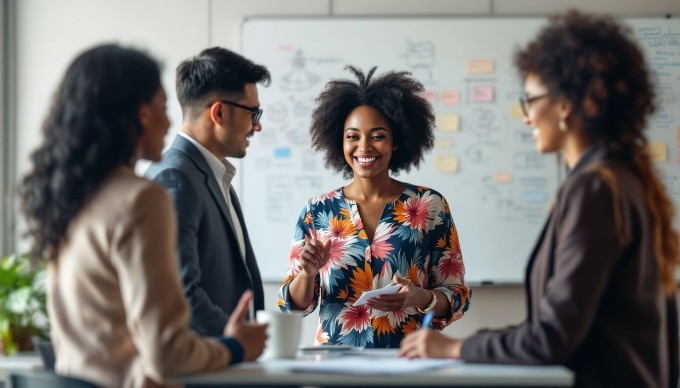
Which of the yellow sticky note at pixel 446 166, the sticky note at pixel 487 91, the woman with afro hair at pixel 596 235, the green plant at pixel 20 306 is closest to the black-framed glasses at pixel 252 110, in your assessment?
the green plant at pixel 20 306

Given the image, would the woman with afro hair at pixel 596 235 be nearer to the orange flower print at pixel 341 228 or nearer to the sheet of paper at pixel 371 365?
the sheet of paper at pixel 371 365

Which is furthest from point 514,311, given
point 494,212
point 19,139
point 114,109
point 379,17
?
point 114,109

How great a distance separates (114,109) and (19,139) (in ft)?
11.0

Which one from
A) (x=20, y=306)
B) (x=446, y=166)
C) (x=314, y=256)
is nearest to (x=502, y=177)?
(x=446, y=166)

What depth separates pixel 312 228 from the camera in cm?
330

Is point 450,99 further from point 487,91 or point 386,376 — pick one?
point 386,376

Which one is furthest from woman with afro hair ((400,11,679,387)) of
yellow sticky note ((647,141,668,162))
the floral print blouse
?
yellow sticky note ((647,141,668,162))

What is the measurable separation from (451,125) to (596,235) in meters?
3.03

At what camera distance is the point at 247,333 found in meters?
2.09

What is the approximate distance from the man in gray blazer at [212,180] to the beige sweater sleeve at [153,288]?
539 millimetres

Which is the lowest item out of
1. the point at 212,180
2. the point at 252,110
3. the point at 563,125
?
the point at 212,180

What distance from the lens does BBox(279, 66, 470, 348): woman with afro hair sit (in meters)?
3.09

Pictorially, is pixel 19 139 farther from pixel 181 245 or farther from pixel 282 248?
pixel 181 245

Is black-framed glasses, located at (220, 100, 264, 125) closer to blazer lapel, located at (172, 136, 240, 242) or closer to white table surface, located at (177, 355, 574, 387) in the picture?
blazer lapel, located at (172, 136, 240, 242)
